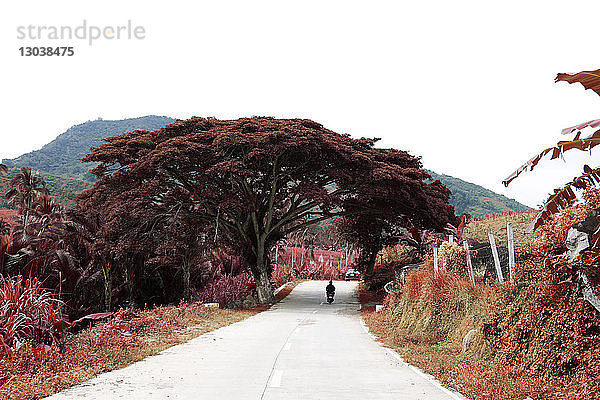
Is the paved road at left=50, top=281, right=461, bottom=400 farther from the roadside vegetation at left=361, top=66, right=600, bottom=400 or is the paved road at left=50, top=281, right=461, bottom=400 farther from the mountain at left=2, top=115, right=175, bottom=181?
the mountain at left=2, top=115, right=175, bottom=181

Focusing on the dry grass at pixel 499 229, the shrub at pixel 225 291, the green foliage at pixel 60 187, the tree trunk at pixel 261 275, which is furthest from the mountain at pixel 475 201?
the tree trunk at pixel 261 275

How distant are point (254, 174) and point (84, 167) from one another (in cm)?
11857

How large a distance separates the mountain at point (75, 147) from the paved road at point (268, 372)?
108595 mm

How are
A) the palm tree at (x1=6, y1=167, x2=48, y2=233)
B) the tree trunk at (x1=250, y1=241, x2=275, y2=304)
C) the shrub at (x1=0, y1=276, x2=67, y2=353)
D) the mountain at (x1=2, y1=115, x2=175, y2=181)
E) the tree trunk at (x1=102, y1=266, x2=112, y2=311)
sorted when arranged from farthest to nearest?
the mountain at (x1=2, y1=115, x2=175, y2=181) < the palm tree at (x1=6, y1=167, x2=48, y2=233) < the tree trunk at (x1=250, y1=241, x2=275, y2=304) < the tree trunk at (x1=102, y1=266, x2=112, y2=311) < the shrub at (x1=0, y1=276, x2=67, y2=353)

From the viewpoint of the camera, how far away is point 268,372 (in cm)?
895

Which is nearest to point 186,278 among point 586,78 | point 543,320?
point 543,320

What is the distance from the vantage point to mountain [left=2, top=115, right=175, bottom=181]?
132 metres

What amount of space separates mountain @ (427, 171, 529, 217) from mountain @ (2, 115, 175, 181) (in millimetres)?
77846

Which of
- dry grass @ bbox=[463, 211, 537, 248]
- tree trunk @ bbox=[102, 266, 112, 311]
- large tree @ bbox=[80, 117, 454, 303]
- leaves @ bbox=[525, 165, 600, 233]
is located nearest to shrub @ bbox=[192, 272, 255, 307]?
large tree @ bbox=[80, 117, 454, 303]

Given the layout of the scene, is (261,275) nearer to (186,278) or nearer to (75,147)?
(186,278)

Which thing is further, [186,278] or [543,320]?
[186,278]

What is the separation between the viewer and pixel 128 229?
23.0 meters

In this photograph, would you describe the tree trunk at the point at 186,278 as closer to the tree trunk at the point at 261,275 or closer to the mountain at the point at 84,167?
the tree trunk at the point at 261,275

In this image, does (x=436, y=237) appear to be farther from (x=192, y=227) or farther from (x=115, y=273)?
(x=115, y=273)
